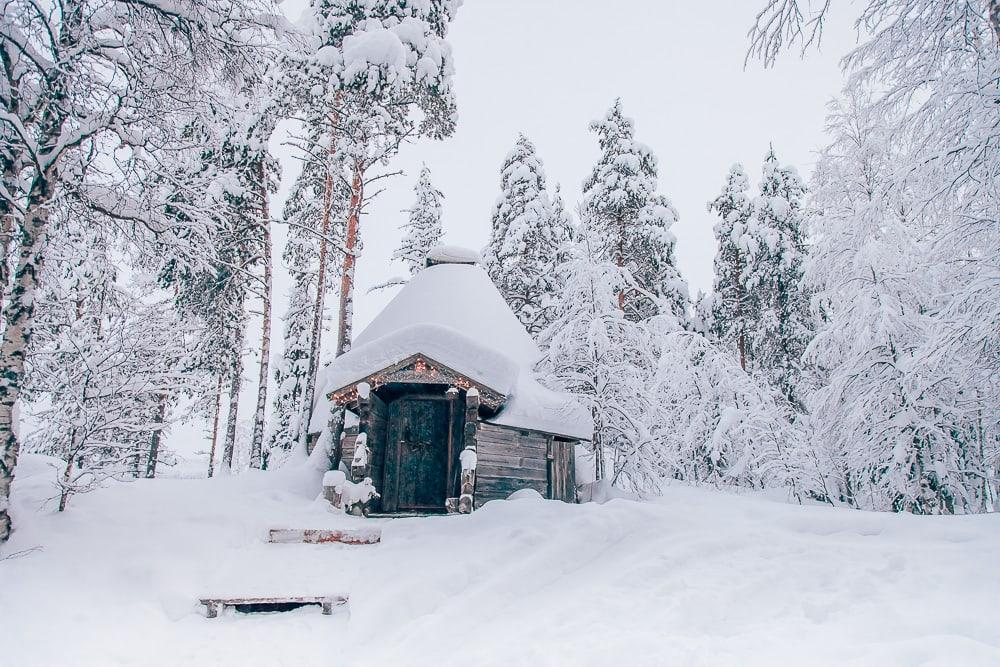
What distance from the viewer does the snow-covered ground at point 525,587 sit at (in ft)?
13.5

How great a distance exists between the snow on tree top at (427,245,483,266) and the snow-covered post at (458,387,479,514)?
20.8 feet

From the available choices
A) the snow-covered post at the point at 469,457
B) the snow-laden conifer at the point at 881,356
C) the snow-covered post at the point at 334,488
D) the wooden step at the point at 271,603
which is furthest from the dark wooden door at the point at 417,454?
the snow-laden conifer at the point at 881,356

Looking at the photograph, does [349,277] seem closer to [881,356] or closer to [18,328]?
[18,328]

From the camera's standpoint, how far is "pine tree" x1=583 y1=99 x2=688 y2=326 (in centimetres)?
2039

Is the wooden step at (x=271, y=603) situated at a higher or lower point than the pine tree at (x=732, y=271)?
lower

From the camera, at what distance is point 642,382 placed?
39.7 feet

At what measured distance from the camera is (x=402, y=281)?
17.7m

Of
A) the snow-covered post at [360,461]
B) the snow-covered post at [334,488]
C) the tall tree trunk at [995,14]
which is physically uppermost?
the tall tree trunk at [995,14]

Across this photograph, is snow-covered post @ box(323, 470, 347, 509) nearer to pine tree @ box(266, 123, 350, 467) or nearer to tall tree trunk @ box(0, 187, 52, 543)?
pine tree @ box(266, 123, 350, 467)

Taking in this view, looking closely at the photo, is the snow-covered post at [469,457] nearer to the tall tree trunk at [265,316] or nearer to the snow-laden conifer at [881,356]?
the snow-laden conifer at [881,356]

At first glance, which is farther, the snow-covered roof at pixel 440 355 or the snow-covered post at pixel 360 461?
the snow-covered roof at pixel 440 355

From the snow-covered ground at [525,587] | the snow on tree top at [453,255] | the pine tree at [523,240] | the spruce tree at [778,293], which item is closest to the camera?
the snow-covered ground at [525,587]

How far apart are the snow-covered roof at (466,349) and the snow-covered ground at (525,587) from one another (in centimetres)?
390

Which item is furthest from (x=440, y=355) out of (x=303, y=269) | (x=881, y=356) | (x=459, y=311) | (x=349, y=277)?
(x=303, y=269)
